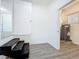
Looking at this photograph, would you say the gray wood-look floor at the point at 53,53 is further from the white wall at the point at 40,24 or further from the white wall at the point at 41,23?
the white wall at the point at 40,24

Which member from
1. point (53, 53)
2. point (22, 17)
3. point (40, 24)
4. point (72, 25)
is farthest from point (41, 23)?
point (53, 53)

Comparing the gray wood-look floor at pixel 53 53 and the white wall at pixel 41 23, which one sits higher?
the white wall at pixel 41 23

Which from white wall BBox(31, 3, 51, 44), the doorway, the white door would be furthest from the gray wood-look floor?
the doorway

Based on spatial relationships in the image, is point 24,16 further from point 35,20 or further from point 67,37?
point 67,37

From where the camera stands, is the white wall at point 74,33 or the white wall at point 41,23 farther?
the white wall at point 74,33

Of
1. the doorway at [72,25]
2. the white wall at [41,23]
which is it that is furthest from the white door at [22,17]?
the doorway at [72,25]

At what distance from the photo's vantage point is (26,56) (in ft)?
10.7

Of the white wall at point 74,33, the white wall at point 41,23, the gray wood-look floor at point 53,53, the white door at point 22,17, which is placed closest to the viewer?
the gray wood-look floor at point 53,53

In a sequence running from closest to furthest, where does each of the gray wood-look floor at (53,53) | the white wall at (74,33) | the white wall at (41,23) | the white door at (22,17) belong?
1. the gray wood-look floor at (53,53)
2. the white door at (22,17)
3. the white wall at (41,23)
4. the white wall at (74,33)

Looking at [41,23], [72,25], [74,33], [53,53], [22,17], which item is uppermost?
[22,17]

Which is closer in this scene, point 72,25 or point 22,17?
point 22,17

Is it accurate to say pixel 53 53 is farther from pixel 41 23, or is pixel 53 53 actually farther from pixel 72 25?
pixel 72 25

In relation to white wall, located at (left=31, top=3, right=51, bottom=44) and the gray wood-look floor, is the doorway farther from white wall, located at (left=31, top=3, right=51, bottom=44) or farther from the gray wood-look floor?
the gray wood-look floor

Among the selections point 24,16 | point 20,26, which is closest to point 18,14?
point 24,16
